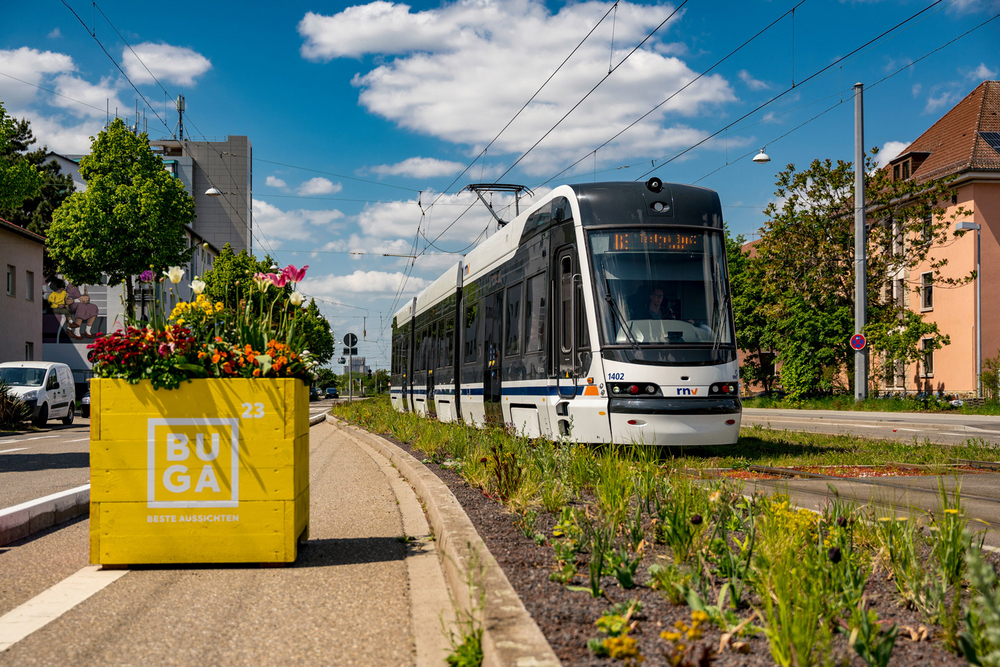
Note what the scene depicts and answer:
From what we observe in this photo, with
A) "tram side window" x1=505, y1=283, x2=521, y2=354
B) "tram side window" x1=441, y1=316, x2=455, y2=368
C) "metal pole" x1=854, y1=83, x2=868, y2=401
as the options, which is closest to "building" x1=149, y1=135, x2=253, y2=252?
"metal pole" x1=854, y1=83, x2=868, y2=401

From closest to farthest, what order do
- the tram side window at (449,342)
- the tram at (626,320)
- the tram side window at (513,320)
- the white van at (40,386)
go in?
the tram at (626,320) → the tram side window at (513,320) → the tram side window at (449,342) → the white van at (40,386)

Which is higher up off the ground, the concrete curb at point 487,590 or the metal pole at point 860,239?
the metal pole at point 860,239

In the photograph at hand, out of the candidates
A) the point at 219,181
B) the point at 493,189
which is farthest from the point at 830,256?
the point at 219,181

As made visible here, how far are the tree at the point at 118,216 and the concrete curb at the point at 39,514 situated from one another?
28.7m

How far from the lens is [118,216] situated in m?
34.7

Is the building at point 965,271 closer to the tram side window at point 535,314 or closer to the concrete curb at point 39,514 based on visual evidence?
the tram side window at point 535,314

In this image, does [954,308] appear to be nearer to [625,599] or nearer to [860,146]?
[860,146]

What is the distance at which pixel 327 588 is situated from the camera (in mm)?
4945

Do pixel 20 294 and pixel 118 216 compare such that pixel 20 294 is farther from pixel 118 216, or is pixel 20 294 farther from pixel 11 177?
pixel 11 177

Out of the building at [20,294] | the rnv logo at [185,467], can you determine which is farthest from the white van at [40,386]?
the rnv logo at [185,467]

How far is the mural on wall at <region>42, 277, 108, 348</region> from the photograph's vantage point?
60750 millimetres

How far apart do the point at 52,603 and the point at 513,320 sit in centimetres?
918

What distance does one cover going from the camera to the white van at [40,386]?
23.2 meters

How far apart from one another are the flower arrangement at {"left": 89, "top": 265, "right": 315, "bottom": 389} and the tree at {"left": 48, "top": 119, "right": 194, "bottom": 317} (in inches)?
1212
